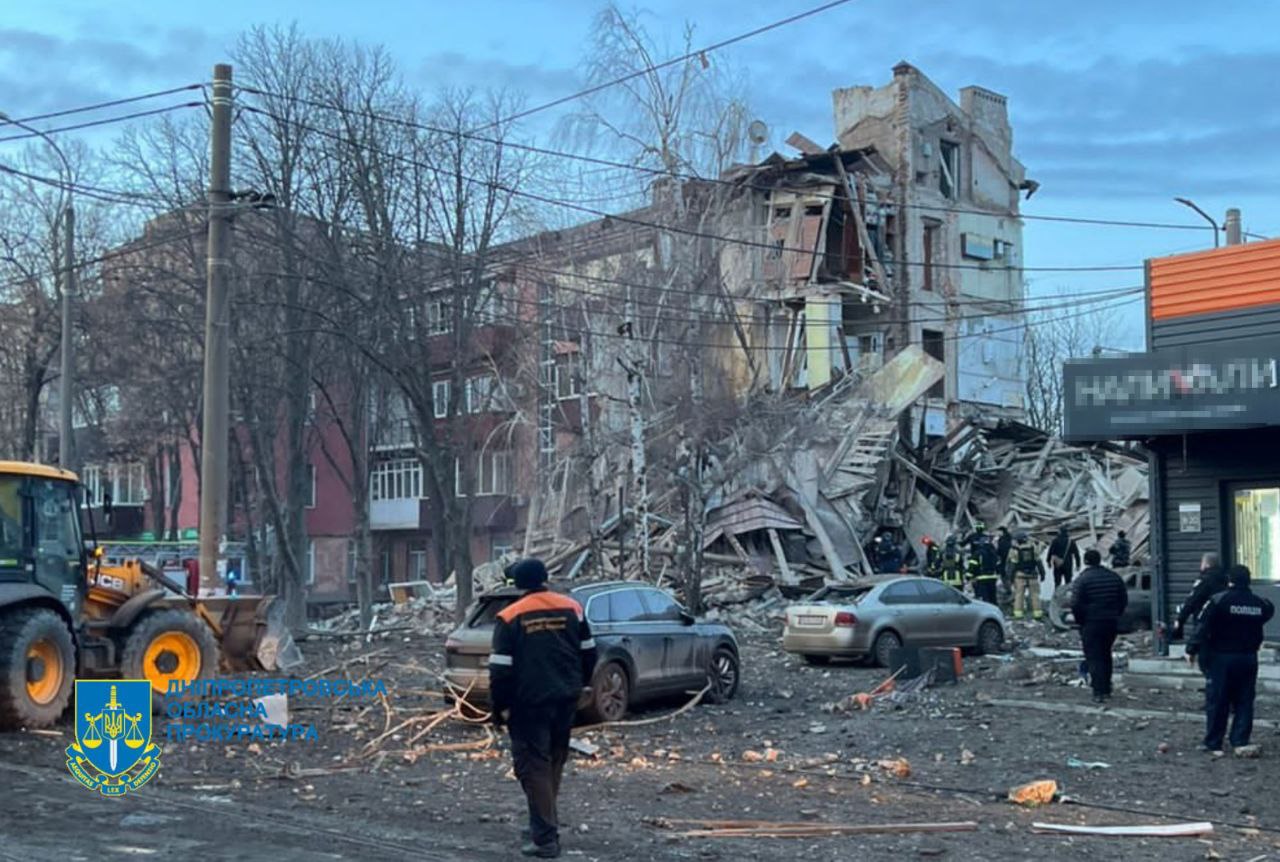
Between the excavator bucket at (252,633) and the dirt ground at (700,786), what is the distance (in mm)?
2379

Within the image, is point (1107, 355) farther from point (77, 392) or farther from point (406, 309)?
point (77, 392)

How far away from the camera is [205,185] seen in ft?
109

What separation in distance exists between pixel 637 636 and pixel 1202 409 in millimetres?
7921

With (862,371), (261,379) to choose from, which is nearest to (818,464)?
(862,371)

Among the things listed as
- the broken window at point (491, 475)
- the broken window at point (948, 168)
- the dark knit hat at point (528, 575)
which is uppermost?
the broken window at point (948, 168)

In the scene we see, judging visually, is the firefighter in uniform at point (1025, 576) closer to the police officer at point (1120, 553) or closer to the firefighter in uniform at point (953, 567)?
the firefighter in uniform at point (953, 567)

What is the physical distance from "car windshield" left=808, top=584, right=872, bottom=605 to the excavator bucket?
855cm

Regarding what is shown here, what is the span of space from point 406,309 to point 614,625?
1537 centimetres

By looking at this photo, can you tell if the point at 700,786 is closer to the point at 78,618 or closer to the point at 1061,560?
the point at 78,618

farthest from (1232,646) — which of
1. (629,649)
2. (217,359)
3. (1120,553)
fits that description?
(1120,553)

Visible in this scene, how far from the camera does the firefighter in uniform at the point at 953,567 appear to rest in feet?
Answer: 95.5

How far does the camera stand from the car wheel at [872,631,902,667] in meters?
22.2

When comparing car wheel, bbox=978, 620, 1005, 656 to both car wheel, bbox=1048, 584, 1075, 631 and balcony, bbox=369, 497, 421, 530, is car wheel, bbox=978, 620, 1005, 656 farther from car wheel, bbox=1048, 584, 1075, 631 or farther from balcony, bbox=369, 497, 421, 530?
balcony, bbox=369, 497, 421, 530

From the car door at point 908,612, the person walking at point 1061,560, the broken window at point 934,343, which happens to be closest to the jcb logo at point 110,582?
the car door at point 908,612
